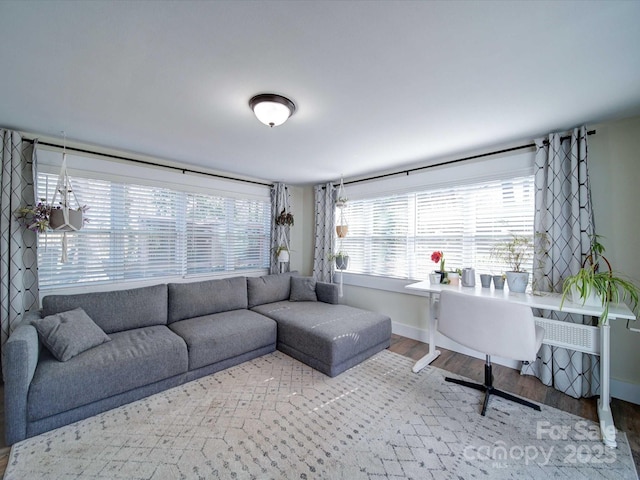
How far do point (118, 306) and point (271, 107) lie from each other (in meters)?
2.41

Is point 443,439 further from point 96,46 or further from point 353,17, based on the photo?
point 96,46

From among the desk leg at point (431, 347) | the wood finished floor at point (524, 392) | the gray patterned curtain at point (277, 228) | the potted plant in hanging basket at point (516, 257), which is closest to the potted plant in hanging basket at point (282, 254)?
the gray patterned curtain at point (277, 228)

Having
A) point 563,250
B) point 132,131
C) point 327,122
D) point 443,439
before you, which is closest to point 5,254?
point 132,131

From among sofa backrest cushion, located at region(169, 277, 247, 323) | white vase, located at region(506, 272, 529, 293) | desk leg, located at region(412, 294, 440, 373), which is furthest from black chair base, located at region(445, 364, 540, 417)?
sofa backrest cushion, located at region(169, 277, 247, 323)

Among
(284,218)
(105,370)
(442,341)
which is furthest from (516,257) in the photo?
(105,370)

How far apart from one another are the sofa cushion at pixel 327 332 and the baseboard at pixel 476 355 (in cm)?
55

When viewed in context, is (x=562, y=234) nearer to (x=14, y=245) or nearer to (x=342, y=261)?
(x=342, y=261)

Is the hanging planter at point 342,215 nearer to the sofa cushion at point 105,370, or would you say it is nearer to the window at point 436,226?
the window at point 436,226

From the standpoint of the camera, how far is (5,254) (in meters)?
2.31

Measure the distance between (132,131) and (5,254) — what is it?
1.56m

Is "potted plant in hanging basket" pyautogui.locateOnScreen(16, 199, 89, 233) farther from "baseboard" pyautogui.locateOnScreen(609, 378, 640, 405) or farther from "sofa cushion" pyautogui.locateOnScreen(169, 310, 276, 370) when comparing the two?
"baseboard" pyautogui.locateOnScreen(609, 378, 640, 405)

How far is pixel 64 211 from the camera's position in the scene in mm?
2418

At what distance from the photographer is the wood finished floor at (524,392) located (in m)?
1.78

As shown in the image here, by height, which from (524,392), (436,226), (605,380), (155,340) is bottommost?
(524,392)
